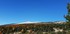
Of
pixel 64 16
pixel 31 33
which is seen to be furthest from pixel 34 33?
pixel 64 16

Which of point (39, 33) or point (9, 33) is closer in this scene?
point (39, 33)

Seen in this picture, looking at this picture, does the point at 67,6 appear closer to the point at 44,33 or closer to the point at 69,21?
the point at 69,21

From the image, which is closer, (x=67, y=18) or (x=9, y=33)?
(x=67, y=18)

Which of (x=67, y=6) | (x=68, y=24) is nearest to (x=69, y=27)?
(x=68, y=24)

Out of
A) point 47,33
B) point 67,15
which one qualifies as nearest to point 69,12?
point 67,15

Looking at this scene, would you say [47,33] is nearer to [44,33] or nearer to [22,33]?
[44,33]

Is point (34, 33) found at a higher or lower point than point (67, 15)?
lower

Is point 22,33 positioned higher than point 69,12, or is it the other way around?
point 69,12

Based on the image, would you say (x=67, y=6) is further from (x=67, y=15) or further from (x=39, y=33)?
(x=39, y=33)
